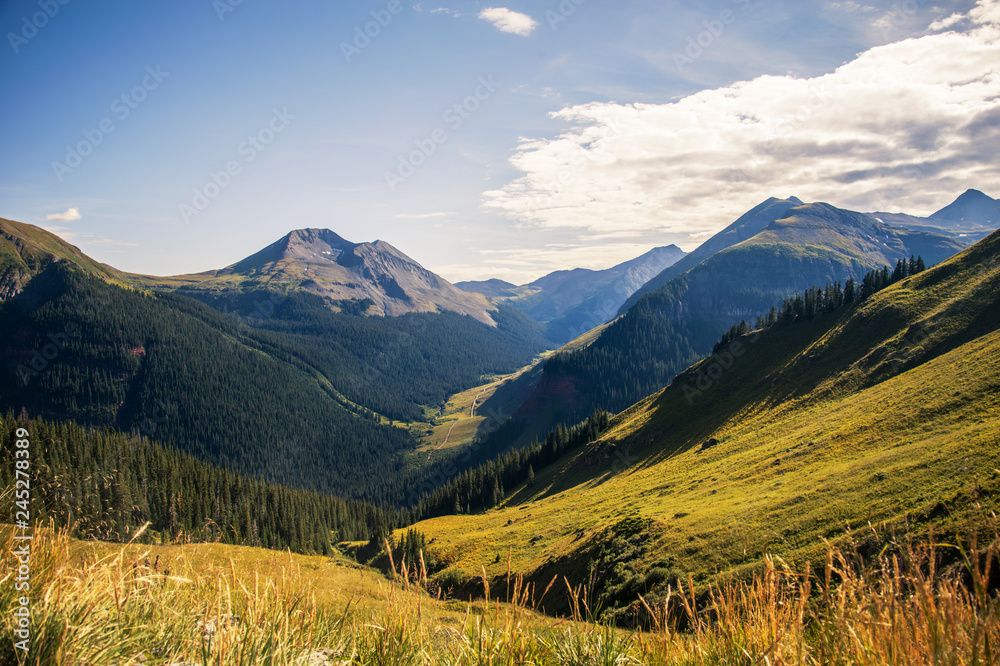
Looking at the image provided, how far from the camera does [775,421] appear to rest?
210 ft

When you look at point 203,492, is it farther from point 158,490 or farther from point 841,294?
point 841,294

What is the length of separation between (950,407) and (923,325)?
35.0 meters

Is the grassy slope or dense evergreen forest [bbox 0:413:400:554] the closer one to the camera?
the grassy slope

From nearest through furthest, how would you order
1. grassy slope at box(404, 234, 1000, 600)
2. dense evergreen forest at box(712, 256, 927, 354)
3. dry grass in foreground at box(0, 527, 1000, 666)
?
dry grass in foreground at box(0, 527, 1000, 666)
grassy slope at box(404, 234, 1000, 600)
dense evergreen forest at box(712, 256, 927, 354)

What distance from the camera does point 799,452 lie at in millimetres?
44500

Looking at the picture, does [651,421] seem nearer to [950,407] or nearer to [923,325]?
[923,325]

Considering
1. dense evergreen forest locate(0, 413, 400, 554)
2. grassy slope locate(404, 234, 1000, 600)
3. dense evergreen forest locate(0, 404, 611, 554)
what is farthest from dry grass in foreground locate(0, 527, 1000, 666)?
dense evergreen forest locate(0, 413, 400, 554)

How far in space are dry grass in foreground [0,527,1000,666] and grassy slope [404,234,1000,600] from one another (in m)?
0.75

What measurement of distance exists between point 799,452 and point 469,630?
50993 millimetres

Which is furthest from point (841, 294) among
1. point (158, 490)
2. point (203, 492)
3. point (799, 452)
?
point (158, 490)

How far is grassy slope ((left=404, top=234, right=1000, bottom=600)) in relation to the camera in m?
25.8

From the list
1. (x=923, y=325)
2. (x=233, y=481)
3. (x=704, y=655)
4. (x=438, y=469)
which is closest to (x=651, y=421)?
(x=923, y=325)

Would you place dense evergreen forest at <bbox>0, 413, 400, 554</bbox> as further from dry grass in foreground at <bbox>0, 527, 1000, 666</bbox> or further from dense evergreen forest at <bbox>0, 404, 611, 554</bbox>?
dry grass in foreground at <bbox>0, 527, 1000, 666</bbox>

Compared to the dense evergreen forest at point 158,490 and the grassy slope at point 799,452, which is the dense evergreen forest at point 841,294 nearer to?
the grassy slope at point 799,452
